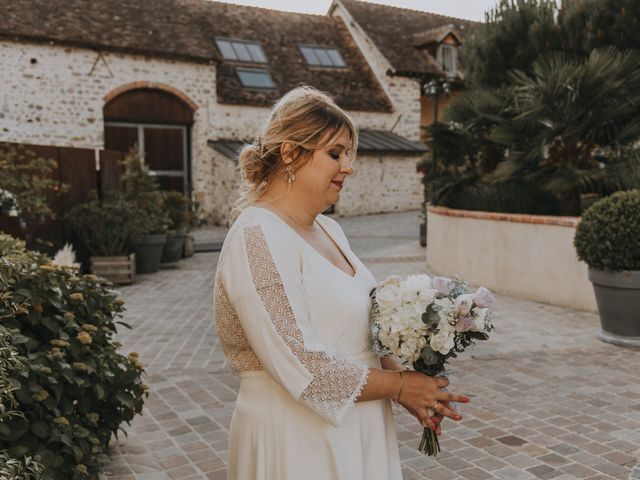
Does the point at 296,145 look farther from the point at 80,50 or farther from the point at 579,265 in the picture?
the point at 80,50

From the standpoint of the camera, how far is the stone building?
18.8 metres

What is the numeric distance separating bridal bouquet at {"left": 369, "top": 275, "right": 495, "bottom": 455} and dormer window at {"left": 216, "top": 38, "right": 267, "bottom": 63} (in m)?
21.6

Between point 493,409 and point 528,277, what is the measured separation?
475 cm

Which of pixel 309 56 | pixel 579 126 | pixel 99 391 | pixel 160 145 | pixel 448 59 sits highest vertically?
pixel 448 59

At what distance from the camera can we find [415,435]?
4.31 metres

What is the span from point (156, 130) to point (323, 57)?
296 inches

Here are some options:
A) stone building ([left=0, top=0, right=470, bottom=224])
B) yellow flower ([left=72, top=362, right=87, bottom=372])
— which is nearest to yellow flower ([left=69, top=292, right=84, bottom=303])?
yellow flower ([left=72, top=362, right=87, bottom=372])

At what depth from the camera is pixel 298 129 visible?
1.91 m

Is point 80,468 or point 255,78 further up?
point 255,78

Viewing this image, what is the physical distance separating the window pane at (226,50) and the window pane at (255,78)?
22.4 inches

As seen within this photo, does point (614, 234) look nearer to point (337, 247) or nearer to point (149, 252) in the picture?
point (337, 247)

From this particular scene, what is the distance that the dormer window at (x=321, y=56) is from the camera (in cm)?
2420

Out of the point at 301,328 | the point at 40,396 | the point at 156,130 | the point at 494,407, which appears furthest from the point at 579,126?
the point at 156,130

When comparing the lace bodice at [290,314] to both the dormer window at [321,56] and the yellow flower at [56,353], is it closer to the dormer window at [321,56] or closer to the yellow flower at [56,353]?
the yellow flower at [56,353]
